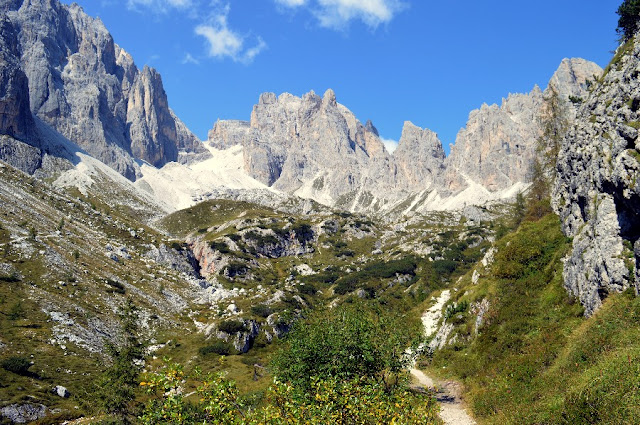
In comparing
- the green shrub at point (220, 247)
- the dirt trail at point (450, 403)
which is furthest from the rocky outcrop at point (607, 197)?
the green shrub at point (220, 247)

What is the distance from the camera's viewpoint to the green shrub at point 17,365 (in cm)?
5500

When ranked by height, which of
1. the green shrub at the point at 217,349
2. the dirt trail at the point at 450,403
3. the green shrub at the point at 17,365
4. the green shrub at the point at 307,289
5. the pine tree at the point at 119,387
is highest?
the green shrub at the point at 307,289

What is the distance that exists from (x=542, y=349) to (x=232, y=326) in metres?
86.9

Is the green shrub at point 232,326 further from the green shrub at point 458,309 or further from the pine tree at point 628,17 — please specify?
the pine tree at point 628,17

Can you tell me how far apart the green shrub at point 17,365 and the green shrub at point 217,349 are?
Answer: 120 ft

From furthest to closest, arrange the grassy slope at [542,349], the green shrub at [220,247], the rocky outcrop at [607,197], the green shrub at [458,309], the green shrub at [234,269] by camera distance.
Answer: the green shrub at [220,247], the green shrub at [234,269], the green shrub at [458,309], the rocky outcrop at [607,197], the grassy slope at [542,349]

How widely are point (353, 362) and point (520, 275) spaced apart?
24618 mm

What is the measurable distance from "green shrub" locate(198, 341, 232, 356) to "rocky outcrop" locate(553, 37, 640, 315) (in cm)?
7604

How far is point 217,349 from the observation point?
92.2 m

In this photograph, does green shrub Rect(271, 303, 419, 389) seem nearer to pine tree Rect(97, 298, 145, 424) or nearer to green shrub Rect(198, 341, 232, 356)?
pine tree Rect(97, 298, 145, 424)

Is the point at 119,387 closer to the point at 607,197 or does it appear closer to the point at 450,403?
the point at 450,403

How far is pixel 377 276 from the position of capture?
516 ft

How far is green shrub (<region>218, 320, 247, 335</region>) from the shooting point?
101856 mm

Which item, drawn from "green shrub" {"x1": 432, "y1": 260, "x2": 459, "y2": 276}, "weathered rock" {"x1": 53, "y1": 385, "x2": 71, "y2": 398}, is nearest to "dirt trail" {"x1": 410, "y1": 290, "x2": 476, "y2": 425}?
"weathered rock" {"x1": 53, "y1": 385, "x2": 71, "y2": 398}
